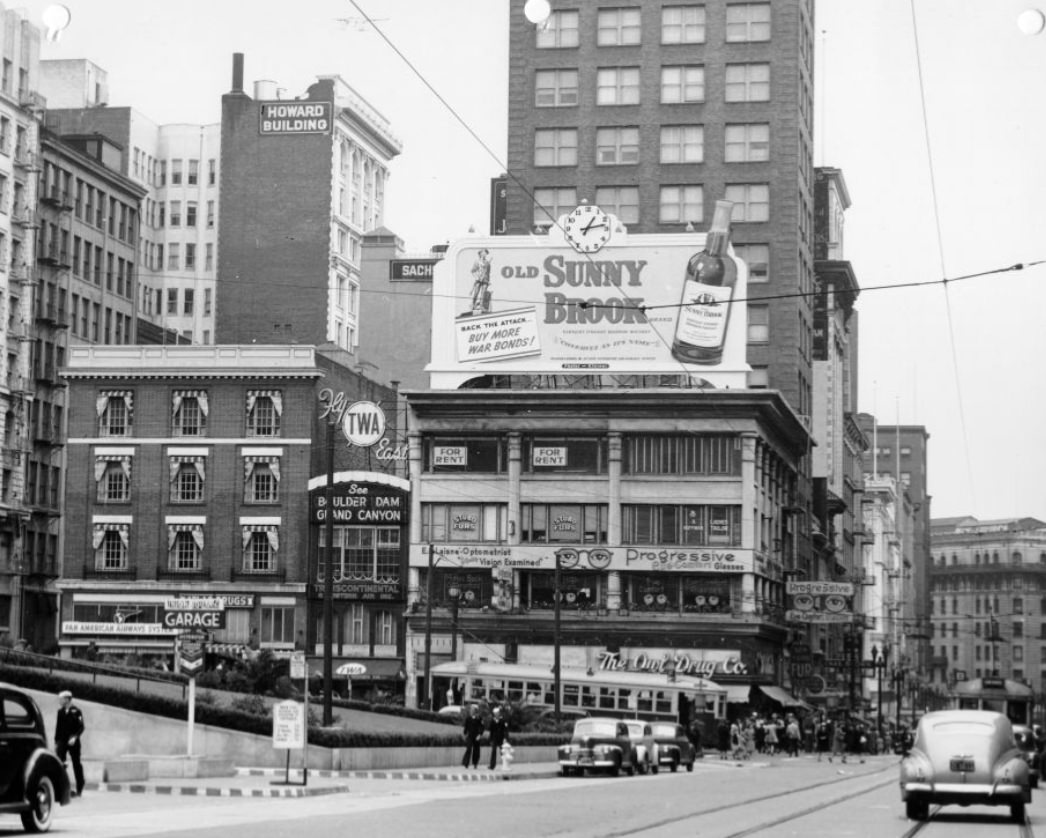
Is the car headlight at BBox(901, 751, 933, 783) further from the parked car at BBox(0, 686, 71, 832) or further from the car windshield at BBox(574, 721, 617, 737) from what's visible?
the car windshield at BBox(574, 721, 617, 737)

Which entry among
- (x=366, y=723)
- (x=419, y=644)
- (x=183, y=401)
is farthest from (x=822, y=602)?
(x=366, y=723)

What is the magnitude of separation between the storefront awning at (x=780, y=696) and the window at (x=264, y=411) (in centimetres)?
2666

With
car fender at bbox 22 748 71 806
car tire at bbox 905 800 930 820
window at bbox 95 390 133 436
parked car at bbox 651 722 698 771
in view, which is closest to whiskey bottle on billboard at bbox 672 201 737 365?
window at bbox 95 390 133 436

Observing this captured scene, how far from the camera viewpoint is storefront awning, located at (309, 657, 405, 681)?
98.2 metres

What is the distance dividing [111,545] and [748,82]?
4155 cm

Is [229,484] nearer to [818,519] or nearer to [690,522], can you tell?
[690,522]

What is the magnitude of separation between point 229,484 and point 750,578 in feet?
84.4

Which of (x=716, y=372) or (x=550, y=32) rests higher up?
(x=550, y=32)

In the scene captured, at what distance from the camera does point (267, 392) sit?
99.2m

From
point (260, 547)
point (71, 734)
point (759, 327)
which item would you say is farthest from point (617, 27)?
point (71, 734)

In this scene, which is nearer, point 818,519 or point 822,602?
point 822,602

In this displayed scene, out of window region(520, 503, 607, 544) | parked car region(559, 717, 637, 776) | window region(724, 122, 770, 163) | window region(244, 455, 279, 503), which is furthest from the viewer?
window region(724, 122, 770, 163)

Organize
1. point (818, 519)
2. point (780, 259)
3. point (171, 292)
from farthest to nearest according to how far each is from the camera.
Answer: point (171, 292) < point (818, 519) < point (780, 259)

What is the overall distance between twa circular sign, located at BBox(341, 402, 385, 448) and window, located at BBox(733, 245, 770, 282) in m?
24.3
